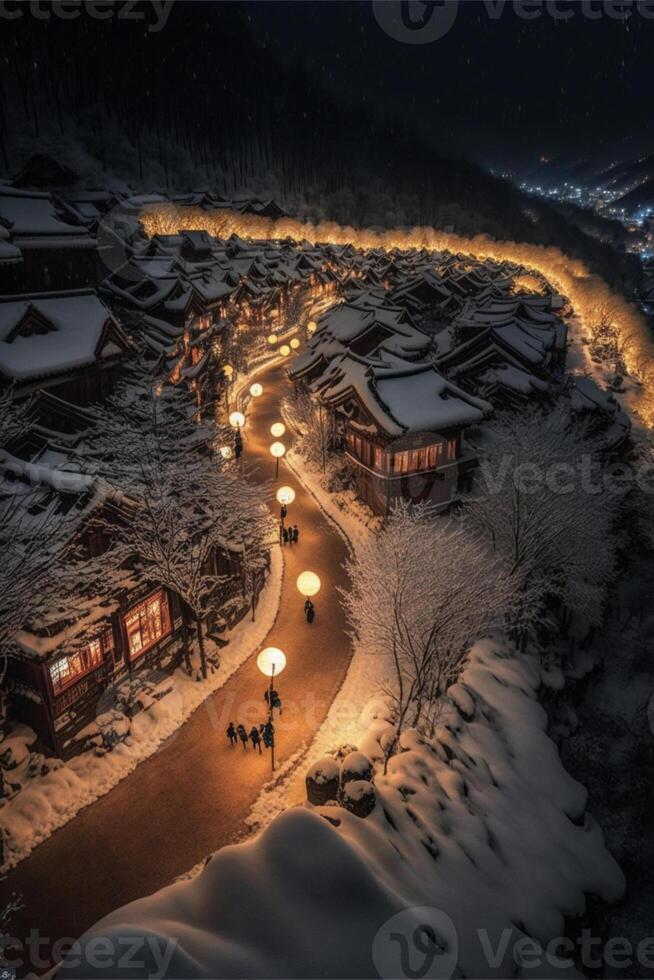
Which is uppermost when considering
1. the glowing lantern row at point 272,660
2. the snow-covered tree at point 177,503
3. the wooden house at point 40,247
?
the wooden house at point 40,247

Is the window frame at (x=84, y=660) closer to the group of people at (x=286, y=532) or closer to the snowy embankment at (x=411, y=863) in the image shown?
the snowy embankment at (x=411, y=863)

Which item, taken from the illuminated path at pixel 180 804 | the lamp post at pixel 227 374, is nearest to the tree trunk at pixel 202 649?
Result: the illuminated path at pixel 180 804

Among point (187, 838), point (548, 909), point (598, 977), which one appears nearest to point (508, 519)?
point (548, 909)

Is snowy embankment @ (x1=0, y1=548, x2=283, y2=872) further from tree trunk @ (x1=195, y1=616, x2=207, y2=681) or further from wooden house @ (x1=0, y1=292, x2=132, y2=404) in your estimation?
wooden house @ (x1=0, y1=292, x2=132, y2=404)

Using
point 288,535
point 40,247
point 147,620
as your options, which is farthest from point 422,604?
point 40,247

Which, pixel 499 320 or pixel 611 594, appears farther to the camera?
pixel 499 320

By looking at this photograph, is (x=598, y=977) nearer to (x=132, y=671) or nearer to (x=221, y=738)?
(x=221, y=738)
